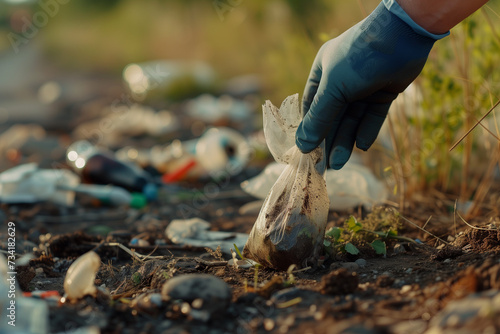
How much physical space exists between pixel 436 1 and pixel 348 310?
41.7 inches

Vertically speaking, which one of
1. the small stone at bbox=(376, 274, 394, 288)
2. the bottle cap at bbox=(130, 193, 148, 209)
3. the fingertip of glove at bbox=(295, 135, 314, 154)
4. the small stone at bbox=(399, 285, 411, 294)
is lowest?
the small stone at bbox=(399, 285, 411, 294)

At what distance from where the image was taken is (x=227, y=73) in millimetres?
10766

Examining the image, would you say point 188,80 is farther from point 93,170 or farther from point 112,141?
point 93,170

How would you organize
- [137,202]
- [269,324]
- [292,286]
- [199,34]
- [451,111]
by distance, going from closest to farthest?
[269,324], [292,286], [451,111], [137,202], [199,34]

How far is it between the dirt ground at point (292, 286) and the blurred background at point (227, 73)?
52cm

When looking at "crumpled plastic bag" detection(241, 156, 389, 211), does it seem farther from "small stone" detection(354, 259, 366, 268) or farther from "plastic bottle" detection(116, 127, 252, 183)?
"plastic bottle" detection(116, 127, 252, 183)

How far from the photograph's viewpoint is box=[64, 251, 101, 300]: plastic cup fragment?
1.67m

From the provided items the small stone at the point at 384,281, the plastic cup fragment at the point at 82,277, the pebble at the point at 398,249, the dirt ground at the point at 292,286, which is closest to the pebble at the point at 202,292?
the dirt ground at the point at 292,286

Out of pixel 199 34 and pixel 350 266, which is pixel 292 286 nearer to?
pixel 350 266

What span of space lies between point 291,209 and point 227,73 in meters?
9.10

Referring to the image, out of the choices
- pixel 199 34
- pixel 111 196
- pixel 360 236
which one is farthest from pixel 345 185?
pixel 199 34

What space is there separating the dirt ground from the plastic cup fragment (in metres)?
0.03

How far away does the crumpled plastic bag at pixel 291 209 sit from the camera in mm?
1892

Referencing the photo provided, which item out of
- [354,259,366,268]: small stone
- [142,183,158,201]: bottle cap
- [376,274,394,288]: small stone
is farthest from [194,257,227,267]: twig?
[142,183,158,201]: bottle cap
